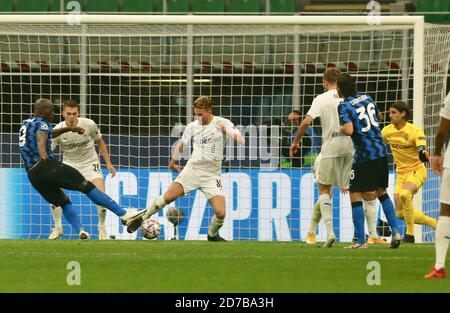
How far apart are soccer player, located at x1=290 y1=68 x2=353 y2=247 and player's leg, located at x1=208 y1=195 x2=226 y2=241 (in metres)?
1.73

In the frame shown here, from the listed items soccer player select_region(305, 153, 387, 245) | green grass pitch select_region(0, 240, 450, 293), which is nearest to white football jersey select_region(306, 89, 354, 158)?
soccer player select_region(305, 153, 387, 245)

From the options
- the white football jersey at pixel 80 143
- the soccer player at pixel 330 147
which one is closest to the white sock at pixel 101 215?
the white football jersey at pixel 80 143

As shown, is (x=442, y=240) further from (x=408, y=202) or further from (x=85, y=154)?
(x=85, y=154)

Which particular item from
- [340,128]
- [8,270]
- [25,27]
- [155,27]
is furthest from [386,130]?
[8,270]

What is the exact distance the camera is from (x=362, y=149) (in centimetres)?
1312

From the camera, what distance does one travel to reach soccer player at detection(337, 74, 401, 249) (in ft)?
42.4

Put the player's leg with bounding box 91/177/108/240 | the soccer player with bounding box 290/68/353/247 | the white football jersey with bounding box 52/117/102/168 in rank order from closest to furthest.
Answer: the soccer player with bounding box 290/68/353/247, the white football jersey with bounding box 52/117/102/168, the player's leg with bounding box 91/177/108/240

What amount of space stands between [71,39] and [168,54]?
4.94 feet

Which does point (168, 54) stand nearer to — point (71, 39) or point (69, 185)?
point (71, 39)

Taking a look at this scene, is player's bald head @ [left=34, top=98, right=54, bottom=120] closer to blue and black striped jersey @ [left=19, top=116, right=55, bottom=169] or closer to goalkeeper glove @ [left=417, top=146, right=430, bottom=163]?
blue and black striped jersey @ [left=19, top=116, right=55, bottom=169]

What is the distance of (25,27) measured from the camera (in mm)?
16594

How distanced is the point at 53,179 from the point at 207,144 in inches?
83.8

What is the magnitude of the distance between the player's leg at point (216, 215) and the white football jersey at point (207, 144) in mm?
373

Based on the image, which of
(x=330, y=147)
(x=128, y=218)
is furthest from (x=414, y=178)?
(x=128, y=218)
